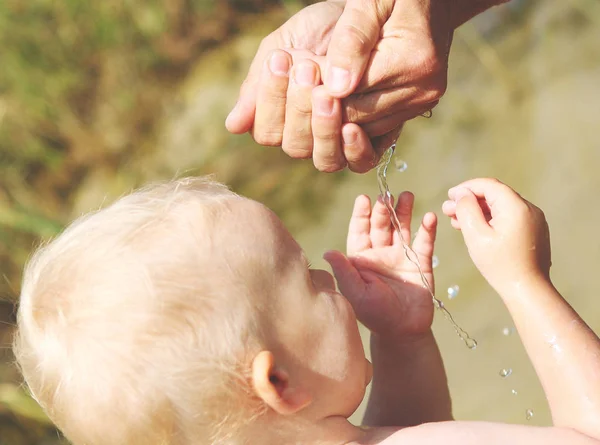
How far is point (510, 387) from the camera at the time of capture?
323cm

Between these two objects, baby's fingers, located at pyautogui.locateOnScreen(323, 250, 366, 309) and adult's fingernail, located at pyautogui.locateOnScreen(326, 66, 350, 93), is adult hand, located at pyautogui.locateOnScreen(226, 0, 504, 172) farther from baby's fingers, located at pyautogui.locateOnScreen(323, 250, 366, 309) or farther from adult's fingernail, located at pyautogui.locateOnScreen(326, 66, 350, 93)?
baby's fingers, located at pyautogui.locateOnScreen(323, 250, 366, 309)

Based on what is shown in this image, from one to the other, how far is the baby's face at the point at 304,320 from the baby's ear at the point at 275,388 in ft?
0.11

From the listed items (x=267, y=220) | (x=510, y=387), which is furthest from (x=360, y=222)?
(x=510, y=387)

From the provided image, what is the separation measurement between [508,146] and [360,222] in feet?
6.03

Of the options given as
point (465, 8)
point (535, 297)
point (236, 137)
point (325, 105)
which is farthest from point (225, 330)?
point (236, 137)

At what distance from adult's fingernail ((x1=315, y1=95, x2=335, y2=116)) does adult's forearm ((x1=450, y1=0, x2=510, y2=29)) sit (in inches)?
19.4

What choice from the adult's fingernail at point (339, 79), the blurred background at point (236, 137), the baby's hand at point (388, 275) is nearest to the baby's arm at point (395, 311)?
the baby's hand at point (388, 275)

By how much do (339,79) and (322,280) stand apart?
1.61 ft

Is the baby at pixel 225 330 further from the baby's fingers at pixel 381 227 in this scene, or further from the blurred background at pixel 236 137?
the blurred background at pixel 236 137

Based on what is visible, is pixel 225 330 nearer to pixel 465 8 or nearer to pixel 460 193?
pixel 460 193

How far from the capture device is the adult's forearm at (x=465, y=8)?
2.12 m

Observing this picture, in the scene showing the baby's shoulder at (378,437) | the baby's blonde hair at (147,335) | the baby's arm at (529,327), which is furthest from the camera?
the baby's shoulder at (378,437)

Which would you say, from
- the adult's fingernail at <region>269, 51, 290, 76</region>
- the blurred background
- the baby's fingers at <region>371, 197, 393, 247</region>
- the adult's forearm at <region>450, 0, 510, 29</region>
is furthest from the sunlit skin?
the blurred background

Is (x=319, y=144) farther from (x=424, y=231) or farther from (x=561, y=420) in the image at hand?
(x=561, y=420)
